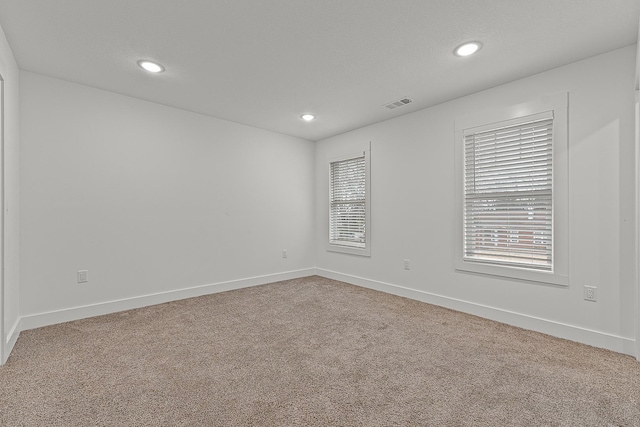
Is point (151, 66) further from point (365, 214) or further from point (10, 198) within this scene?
point (365, 214)

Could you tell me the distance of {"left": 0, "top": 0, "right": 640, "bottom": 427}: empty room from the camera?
183 centimetres

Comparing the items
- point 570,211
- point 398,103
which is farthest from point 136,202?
point 570,211

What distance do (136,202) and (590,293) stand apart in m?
4.55

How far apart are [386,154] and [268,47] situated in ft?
7.48

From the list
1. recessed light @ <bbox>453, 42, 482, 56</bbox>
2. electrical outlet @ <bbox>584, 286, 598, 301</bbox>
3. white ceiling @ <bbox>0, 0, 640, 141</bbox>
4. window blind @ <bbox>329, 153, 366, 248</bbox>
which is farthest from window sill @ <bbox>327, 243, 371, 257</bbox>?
recessed light @ <bbox>453, 42, 482, 56</bbox>

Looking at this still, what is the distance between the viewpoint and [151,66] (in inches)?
104

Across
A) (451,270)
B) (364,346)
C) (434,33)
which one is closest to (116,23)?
(434,33)

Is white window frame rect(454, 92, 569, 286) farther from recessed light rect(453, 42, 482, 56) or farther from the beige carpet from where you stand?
recessed light rect(453, 42, 482, 56)

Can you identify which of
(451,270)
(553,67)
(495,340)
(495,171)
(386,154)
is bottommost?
(495,340)

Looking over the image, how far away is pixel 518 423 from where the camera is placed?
4.93 ft

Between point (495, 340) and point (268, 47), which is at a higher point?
point (268, 47)

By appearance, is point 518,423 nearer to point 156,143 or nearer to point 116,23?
point 116,23

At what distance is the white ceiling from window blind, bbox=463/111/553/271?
0.56m

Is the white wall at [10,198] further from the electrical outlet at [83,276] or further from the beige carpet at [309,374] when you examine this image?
the electrical outlet at [83,276]
